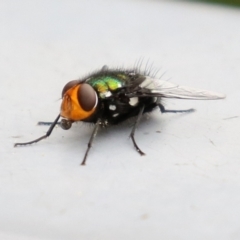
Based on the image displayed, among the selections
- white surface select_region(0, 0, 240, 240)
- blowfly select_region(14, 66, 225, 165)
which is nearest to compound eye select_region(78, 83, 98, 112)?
blowfly select_region(14, 66, 225, 165)

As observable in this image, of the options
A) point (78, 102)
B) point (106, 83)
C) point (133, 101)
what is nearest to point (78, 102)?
point (78, 102)

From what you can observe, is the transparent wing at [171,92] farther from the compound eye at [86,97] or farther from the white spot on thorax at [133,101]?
the compound eye at [86,97]

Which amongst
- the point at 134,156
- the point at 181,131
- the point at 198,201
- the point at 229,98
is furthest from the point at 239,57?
the point at 198,201

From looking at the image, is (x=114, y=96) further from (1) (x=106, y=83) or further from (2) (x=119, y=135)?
(2) (x=119, y=135)

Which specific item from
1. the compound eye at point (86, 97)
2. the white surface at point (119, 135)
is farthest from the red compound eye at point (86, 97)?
the white surface at point (119, 135)

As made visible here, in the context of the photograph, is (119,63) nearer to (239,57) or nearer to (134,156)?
(239,57)

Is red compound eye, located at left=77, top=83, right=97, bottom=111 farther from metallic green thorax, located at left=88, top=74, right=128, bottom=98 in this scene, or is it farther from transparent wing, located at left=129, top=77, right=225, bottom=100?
transparent wing, located at left=129, top=77, right=225, bottom=100
